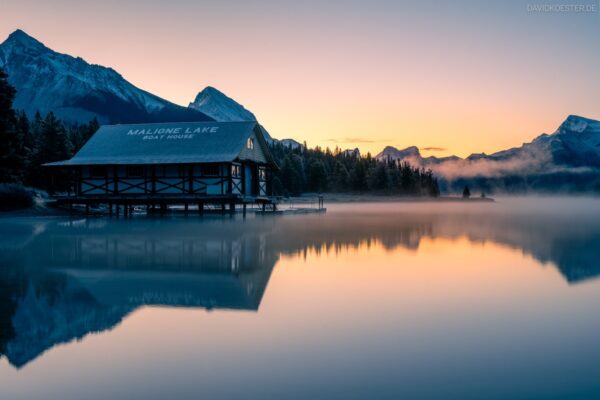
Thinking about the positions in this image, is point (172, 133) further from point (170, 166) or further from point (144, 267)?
point (144, 267)

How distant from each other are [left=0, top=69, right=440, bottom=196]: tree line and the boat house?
21.2ft

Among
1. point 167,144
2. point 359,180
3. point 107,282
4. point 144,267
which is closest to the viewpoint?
point 107,282

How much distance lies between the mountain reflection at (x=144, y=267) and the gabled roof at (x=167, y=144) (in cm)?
1449

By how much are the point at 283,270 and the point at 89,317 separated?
6486 millimetres

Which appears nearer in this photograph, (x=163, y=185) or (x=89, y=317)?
(x=89, y=317)

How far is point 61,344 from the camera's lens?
7.81m

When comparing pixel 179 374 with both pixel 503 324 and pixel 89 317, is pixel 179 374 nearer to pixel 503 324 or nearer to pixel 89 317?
pixel 89 317

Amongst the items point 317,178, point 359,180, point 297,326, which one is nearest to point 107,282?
point 297,326

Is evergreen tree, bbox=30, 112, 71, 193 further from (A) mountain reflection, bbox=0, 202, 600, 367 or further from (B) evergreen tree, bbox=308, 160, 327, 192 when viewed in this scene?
(B) evergreen tree, bbox=308, 160, 327, 192

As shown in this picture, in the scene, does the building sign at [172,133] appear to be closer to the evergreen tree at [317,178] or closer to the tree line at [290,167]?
the tree line at [290,167]

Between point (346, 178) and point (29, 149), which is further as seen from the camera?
point (346, 178)

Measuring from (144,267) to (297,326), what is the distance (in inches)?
313

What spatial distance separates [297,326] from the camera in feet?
29.0

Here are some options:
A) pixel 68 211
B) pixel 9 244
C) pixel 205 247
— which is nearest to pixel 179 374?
pixel 205 247
